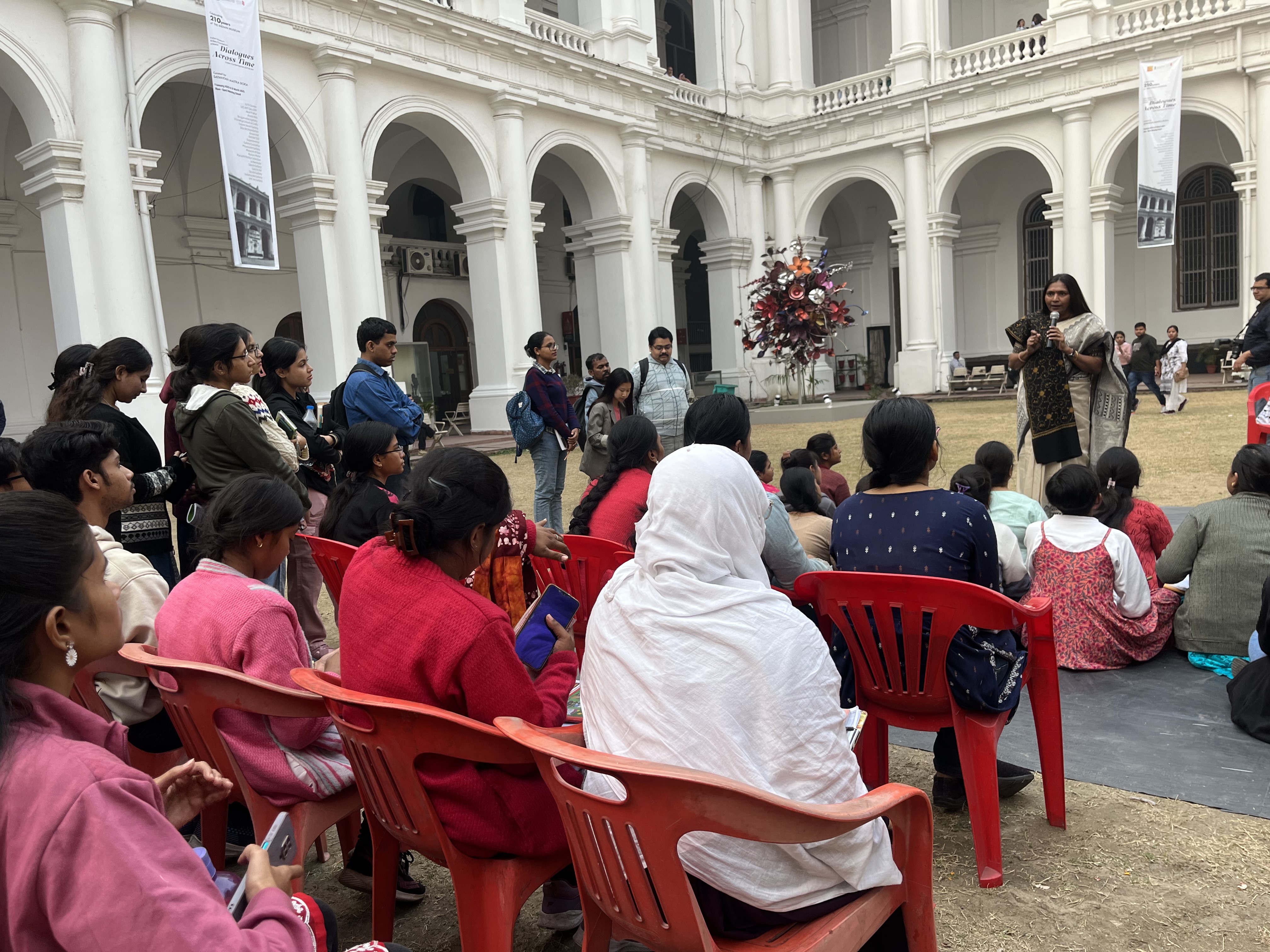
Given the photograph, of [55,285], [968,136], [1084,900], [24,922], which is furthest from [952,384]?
[24,922]

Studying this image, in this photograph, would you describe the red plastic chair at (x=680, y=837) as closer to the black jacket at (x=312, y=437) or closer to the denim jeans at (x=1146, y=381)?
the black jacket at (x=312, y=437)

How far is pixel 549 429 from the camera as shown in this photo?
23.0 feet

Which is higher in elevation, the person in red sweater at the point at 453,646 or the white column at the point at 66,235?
the white column at the point at 66,235

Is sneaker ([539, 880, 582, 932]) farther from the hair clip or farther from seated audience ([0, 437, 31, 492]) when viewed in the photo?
seated audience ([0, 437, 31, 492])

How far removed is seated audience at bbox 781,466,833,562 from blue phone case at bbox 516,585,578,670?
1.69m

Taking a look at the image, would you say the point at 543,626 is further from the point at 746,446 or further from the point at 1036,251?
the point at 1036,251

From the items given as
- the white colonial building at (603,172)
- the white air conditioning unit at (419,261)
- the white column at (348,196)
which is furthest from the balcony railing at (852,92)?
the white column at (348,196)

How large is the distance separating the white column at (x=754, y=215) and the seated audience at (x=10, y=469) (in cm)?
1868

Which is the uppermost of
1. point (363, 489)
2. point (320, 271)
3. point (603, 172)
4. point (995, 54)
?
point (995, 54)

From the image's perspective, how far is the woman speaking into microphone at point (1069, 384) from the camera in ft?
18.3

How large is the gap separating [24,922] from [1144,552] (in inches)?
171

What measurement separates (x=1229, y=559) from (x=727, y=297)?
17.4 meters

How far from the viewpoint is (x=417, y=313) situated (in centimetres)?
1891

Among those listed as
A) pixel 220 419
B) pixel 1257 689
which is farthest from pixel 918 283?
pixel 220 419
